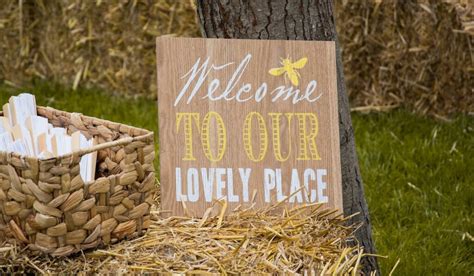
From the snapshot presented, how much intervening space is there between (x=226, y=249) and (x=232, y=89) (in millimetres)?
424

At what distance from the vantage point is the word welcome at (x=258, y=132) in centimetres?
223

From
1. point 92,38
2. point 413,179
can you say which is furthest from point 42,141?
point 92,38

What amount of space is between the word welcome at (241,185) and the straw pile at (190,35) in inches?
99.0

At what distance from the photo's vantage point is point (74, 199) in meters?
1.94

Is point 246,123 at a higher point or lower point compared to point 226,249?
higher

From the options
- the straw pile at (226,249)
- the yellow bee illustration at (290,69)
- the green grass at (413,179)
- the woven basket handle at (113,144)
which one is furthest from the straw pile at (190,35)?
the woven basket handle at (113,144)

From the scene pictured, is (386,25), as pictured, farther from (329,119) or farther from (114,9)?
(329,119)

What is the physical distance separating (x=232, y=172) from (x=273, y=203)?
122 mm

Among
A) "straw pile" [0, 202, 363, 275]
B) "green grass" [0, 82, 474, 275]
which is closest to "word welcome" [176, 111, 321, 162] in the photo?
"straw pile" [0, 202, 363, 275]

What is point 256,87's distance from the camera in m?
2.28

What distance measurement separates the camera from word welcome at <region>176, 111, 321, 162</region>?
2234 millimetres

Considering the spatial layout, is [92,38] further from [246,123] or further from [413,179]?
[246,123]

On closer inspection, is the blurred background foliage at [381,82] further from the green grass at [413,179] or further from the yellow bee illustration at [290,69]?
the yellow bee illustration at [290,69]

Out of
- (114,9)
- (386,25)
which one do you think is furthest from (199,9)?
(114,9)
